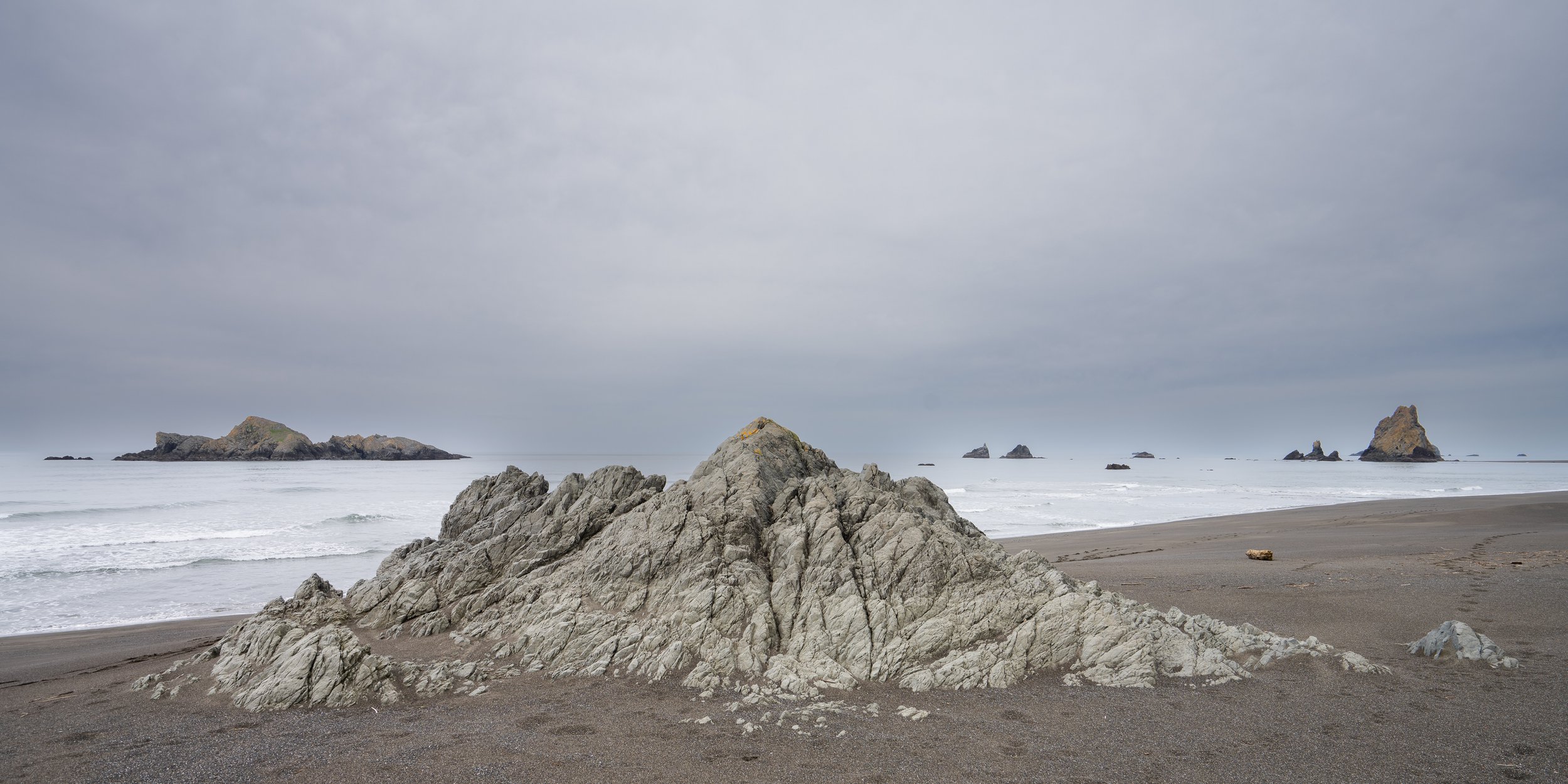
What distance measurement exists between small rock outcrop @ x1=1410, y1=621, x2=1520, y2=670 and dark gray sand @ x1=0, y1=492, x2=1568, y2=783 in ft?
0.91

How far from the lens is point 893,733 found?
812 cm

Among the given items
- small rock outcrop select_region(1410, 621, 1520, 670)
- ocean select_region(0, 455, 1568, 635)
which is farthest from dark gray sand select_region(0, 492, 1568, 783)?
ocean select_region(0, 455, 1568, 635)

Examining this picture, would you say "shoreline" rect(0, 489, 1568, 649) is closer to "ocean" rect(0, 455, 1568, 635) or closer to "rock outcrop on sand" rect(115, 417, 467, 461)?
"ocean" rect(0, 455, 1568, 635)

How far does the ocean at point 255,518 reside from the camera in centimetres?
2094

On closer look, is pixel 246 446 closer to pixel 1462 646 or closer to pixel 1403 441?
pixel 1462 646

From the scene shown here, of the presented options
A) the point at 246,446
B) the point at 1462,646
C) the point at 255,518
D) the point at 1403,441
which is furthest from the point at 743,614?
the point at 1403,441

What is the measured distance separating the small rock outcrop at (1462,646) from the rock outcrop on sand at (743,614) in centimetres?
166

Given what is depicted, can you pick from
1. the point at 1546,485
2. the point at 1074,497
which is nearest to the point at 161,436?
the point at 1074,497

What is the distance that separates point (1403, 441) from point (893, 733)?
231244 millimetres

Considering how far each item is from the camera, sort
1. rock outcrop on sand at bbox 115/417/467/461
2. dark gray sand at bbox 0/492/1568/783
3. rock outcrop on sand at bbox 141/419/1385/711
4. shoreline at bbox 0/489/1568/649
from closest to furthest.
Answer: dark gray sand at bbox 0/492/1568/783 → rock outcrop on sand at bbox 141/419/1385/711 → shoreline at bbox 0/489/1568/649 → rock outcrop on sand at bbox 115/417/467/461

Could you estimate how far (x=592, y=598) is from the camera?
1132cm

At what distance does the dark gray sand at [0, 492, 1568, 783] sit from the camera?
23.6ft

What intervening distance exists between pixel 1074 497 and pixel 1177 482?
36770 mm

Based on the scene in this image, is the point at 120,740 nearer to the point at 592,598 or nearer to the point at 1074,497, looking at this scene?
the point at 592,598
